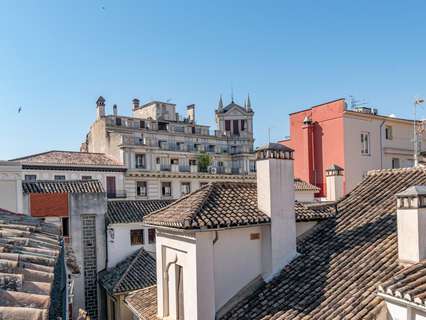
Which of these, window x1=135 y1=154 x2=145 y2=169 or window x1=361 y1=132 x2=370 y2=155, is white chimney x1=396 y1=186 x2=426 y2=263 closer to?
window x1=361 y1=132 x2=370 y2=155

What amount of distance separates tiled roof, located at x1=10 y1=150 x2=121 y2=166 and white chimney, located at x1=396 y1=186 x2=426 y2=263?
90.1 feet

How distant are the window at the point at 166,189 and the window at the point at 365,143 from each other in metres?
19.0

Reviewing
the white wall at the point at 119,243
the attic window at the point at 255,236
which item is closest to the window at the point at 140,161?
the white wall at the point at 119,243

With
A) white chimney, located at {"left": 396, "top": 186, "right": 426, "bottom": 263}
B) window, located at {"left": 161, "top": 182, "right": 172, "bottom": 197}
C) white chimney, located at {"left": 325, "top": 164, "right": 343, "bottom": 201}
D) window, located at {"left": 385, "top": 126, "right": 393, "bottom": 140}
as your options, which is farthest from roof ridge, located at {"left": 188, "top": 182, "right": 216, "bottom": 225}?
window, located at {"left": 161, "top": 182, "right": 172, "bottom": 197}

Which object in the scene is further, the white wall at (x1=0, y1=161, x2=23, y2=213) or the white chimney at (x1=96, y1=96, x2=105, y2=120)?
the white chimney at (x1=96, y1=96, x2=105, y2=120)

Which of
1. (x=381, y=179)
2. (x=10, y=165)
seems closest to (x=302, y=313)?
(x=381, y=179)

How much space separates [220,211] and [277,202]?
138 cm

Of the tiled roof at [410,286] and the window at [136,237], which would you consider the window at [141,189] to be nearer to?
the window at [136,237]

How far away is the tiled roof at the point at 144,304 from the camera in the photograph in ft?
31.5

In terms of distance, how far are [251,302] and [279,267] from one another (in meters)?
1.05

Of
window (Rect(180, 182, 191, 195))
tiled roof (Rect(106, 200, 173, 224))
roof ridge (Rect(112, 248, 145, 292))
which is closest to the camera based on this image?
roof ridge (Rect(112, 248, 145, 292))

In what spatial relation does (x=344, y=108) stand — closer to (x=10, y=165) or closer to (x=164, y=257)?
(x=164, y=257)

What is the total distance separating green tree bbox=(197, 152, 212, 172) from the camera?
125 feet

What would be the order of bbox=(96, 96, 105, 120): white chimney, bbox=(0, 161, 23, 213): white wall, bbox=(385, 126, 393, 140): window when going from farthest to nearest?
bbox=(96, 96, 105, 120): white chimney → bbox=(385, 126, 393, 140): window → bbox=(0, 161, 23, 213): white wall
